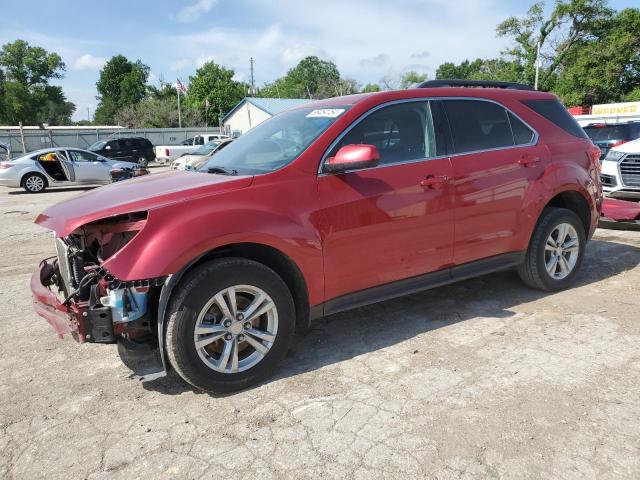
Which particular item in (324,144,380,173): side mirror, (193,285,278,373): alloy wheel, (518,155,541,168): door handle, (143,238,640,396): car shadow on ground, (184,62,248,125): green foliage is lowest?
(143,238,640,396): car shadow on ground

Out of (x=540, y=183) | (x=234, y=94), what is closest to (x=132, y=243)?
(x=540, y=183)

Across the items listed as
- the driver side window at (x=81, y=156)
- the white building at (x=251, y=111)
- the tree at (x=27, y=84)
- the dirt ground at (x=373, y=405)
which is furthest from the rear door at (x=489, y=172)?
the tree at (x=27, y=84)

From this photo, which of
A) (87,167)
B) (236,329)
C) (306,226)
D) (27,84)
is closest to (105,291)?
(236,329)

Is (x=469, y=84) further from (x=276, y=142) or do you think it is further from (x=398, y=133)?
(x=276, y=142)

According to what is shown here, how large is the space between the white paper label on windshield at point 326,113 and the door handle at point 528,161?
170cm

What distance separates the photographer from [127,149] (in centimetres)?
2505

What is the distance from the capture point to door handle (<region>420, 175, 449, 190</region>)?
3.79 meters

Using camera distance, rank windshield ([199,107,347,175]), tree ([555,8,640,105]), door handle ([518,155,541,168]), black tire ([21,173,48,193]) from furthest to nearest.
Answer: tree ([555,8,640,105]) < black tire ([21,173,48,193]) < door handle ([518,155,541,168]) < windshield ([199,107,347,175])

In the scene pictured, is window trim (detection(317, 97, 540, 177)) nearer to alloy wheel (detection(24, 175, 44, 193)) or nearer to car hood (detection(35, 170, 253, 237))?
car hood (detection(35, 170, 253, 237))

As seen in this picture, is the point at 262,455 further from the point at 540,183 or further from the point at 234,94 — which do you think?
the point at 234,94

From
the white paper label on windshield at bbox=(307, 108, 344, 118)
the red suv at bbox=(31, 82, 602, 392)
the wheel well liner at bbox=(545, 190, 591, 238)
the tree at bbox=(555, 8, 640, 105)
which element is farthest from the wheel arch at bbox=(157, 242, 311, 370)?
the tree at bbox=(555, 8, 640, 105)

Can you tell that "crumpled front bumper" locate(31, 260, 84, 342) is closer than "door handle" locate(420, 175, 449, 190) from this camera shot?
Yes

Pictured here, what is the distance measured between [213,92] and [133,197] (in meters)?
65.4

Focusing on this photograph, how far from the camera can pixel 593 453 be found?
249 cm
